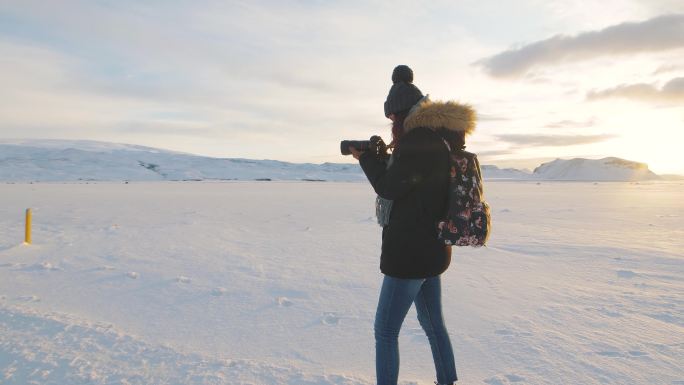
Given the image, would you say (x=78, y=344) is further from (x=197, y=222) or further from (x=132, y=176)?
(x=132, y=176)

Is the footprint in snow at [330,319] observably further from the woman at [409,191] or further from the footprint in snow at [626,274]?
the footprint in snow at [626,274]

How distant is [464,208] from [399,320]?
0.59 meters

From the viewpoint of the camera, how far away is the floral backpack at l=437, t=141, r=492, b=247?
200 centimetres

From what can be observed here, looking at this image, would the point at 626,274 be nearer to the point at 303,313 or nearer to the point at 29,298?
the point at 303,313

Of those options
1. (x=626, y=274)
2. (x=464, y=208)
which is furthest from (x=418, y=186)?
(x=626, y=274)

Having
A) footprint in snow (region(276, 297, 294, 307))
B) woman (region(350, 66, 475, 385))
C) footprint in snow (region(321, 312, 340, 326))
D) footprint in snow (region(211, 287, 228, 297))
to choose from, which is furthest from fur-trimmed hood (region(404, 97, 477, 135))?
footprint in snow (region(211, 287, 228, 297))

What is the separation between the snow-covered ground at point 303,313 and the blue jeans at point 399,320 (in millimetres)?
572

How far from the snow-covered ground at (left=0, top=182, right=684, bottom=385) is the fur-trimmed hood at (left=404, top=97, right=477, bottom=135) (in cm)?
157

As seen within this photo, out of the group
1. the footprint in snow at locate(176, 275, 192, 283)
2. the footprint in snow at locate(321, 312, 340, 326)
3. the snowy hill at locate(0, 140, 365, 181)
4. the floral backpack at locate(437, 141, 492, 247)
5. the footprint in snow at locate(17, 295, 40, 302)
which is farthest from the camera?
the snowy hill at locate(0, 140, 365, 181)

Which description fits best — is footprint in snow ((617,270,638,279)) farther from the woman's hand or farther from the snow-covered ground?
the woman's hand

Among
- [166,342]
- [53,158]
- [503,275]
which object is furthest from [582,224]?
[53,158]

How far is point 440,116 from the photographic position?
1.95 m

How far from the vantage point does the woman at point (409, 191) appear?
191cm

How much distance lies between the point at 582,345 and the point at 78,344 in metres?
3.53
